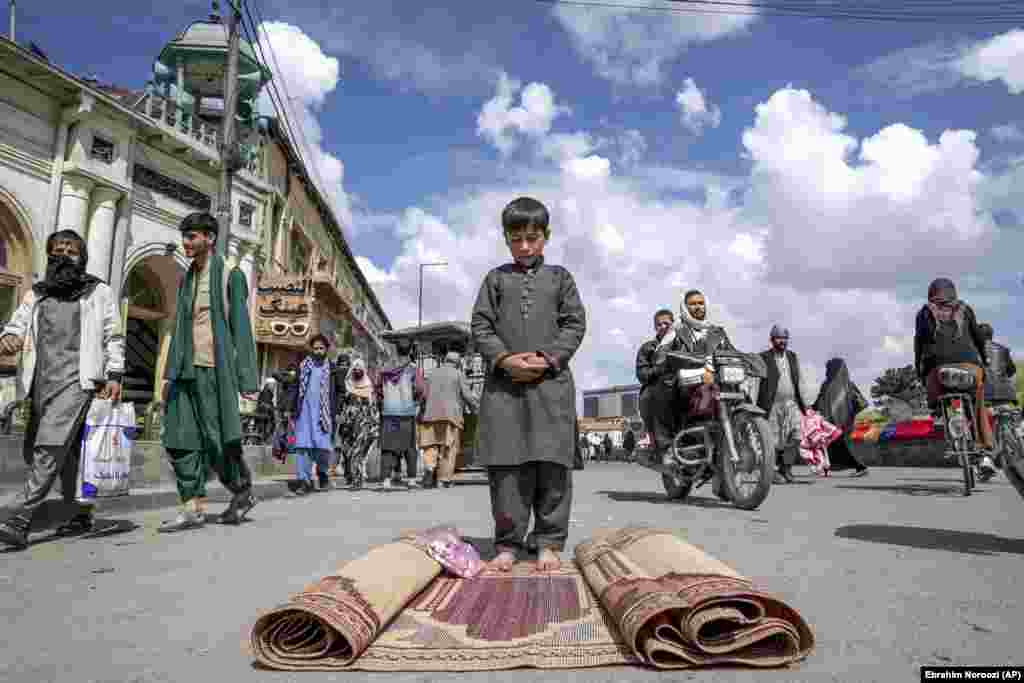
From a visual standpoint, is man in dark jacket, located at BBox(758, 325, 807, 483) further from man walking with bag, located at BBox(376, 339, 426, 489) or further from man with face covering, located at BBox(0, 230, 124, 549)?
man with face covering, located at BBox(0, 230, 124, 549)

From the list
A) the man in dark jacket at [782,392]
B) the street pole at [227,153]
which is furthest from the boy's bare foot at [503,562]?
the street pole at [227,153]

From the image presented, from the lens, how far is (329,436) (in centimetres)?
964

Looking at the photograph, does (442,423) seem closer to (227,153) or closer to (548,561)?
(227,153)

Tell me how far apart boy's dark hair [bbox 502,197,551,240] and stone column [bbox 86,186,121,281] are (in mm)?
15795

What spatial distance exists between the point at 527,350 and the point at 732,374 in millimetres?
3137

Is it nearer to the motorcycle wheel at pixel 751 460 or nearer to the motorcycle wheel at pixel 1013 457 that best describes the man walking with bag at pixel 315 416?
the motorcycle wheel at pixel 751 460

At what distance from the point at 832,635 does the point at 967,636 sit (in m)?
0.38

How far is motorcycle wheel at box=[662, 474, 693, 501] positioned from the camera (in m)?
6.92

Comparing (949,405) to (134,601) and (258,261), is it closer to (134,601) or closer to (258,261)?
(134,601)

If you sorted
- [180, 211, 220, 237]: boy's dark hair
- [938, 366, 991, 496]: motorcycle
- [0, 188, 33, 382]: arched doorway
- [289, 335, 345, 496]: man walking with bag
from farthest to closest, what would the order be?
[0, 188, 33, 382]: arched doorway < [289, 335, 345, 496]: man walking with bag < [938, 366, 991, 496]: motorcycle < [180, 211, 220, 237]: boy's dark hair

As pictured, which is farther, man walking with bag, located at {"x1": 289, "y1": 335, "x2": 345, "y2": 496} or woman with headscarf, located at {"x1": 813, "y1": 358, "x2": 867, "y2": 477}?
woman with headscarf, located at {"x1": 813, "y1": 358, "x2": 867, "y2": 477}

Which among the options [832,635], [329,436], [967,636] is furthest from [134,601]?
[329,436]

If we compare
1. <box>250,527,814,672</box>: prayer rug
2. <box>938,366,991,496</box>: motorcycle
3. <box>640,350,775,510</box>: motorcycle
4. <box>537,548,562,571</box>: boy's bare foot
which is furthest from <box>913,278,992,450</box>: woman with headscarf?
<box>250,527,814,672</box>: prayer rug

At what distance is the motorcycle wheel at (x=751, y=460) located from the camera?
19.4ft
